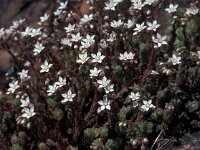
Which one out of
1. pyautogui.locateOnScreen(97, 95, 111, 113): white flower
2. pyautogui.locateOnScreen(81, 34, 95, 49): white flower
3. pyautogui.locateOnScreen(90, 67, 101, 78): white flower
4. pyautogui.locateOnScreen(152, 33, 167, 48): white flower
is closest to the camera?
pyautogui.locateOnScreen(97, 95, 111, 113): white flower

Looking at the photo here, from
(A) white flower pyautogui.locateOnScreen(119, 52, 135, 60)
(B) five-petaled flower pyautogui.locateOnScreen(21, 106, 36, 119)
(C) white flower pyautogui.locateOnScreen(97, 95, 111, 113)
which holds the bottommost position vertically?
(C) white flower pyautogui.locateOnScreen(97, 95, 111, 113)

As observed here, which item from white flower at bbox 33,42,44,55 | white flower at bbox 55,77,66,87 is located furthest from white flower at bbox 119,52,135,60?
white flower at bbox 33,42,44,55

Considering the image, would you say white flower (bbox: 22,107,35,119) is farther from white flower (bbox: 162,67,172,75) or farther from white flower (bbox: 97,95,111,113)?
white flower (bbox: 162,67,172,75)

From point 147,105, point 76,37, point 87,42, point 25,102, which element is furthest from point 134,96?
point 25,102

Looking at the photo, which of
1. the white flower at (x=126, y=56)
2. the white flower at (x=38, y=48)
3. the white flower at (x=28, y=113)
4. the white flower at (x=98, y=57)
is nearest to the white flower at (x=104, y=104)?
the white flower at (x=98, y=57)

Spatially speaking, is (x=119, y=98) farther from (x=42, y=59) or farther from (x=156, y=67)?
(x=42, y=59)

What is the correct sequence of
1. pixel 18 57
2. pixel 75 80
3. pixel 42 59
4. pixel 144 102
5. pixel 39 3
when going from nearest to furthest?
pixel 144 102 → pixel 75 80 → pixel 42 59 → pixel 18 57 → pixel 39 3

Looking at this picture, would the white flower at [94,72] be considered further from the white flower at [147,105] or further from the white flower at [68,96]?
the white flower at [147,105]

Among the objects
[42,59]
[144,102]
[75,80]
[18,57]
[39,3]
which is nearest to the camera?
[144,102]

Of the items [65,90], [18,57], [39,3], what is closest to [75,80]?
[65,90]
